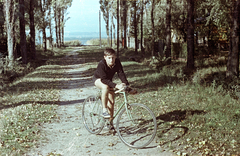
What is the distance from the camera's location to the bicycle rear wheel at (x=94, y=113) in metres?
6.36

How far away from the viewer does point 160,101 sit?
372 inches

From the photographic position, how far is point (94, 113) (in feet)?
21.6

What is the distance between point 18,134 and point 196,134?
426 centimetres

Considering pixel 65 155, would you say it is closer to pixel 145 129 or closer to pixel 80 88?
pixel 145 129

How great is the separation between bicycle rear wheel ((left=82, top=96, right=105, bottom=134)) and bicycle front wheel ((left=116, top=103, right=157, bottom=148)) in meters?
0.51

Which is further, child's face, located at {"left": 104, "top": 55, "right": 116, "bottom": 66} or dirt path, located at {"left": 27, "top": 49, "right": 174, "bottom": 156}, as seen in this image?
child's face, located at {"left": 104, "top": 55, "right": 116, "bottom": 66}

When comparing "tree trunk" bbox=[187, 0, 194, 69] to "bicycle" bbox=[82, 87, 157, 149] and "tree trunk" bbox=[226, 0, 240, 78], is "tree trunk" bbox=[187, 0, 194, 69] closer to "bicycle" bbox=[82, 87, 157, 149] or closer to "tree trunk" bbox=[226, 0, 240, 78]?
"tree trunk" bbox=[226, 0, 240, 78]

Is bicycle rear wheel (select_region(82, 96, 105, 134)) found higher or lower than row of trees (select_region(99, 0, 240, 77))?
lower

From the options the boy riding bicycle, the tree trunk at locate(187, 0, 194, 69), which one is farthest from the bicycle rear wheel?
the tree trunk at locate(187, 0, 194, 69)

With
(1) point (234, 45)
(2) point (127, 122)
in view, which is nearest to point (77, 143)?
(2) point (127, 122)

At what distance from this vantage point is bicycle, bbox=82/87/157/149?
5.63m

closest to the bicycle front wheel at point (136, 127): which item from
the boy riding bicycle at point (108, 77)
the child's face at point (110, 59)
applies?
the boy riding bicycle at point (108, 77)

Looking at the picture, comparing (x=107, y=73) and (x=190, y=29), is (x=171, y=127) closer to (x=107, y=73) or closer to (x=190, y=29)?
(x=107, y=73)

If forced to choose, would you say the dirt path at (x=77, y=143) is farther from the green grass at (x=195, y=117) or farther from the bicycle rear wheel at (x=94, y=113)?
the green grass at (x=195, y=117)
